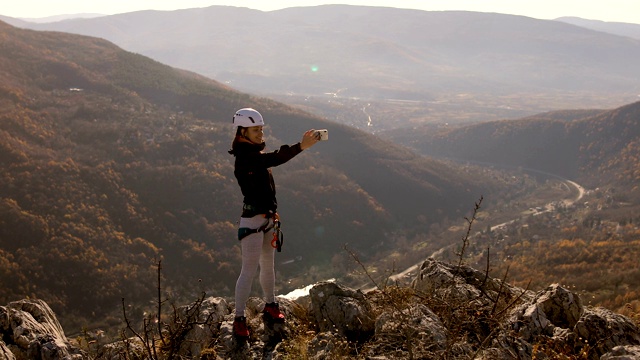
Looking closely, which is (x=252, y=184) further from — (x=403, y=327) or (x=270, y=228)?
(x=403, y=327)

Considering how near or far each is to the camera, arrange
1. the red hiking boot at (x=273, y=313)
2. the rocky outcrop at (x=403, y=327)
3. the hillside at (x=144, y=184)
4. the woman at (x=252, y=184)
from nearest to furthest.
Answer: the rocky outcrop at (x=403, y=327) → the woman at (x=252, y=184) → the red hiking boot at (x=273, y=313) → the hillside at (x=144, y=184)

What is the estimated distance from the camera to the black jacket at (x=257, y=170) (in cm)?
787

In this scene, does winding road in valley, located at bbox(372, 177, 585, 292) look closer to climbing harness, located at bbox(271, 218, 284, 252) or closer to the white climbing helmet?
climbing harness, located at bbox(271, 218, 284, 252)

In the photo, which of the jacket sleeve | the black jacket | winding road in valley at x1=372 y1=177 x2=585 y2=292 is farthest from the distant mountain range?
the jacket sleeve

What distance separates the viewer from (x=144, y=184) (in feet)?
349

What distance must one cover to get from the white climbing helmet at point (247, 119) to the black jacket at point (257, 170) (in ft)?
1.19

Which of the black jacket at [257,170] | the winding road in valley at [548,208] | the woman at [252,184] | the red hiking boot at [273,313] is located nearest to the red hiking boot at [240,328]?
the woman at [252,184]

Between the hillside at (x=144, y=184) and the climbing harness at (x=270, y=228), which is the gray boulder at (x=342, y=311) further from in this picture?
the hillside at (x=144, y=184)

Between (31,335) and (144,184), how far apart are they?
337ft

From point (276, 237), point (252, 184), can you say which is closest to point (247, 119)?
point (252, 184)

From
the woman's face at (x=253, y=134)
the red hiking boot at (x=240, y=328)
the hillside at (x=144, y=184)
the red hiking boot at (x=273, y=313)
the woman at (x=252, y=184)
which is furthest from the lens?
the hillside at (x=144, y=184)

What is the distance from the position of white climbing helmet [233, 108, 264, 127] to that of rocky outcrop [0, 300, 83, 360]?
4.77m

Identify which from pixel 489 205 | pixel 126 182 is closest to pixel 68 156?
pixel 126 182

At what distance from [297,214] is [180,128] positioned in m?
45.9
